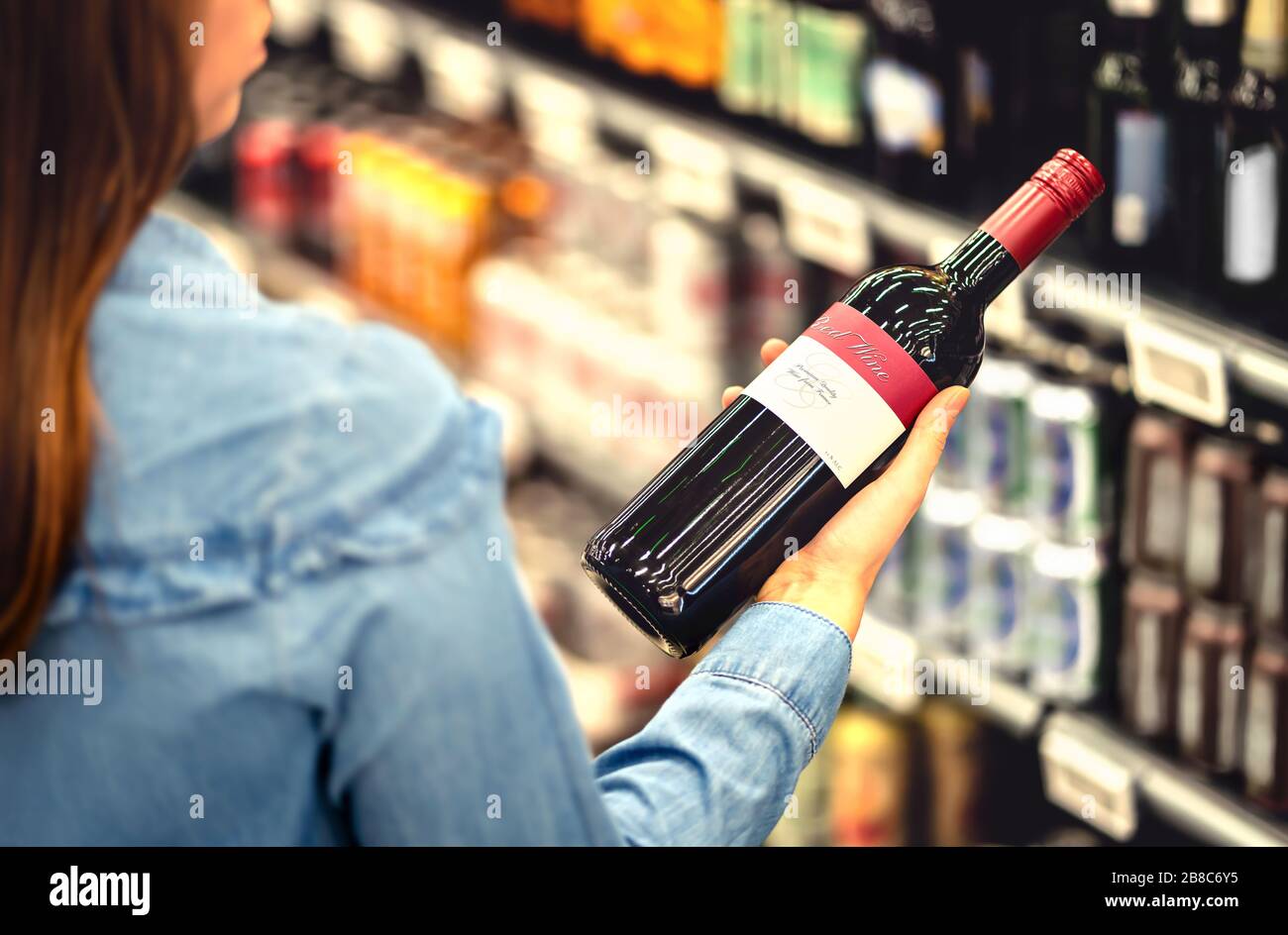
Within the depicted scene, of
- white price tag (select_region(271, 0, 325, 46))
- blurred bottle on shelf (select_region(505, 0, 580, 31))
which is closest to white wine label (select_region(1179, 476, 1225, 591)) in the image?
blurred bottle on shelf (select_region(505, 0, 580, 31))

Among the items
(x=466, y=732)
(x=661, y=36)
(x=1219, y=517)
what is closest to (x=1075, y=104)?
(x=1219, y=517)

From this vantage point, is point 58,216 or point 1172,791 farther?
point 1172,791

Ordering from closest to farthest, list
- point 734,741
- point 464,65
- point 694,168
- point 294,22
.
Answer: point 734,741
point 694,168
point 464,65
point 294,22

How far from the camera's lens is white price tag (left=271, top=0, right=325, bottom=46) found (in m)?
3.26

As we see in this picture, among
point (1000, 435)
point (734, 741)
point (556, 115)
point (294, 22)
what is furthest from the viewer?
point (294, 22)

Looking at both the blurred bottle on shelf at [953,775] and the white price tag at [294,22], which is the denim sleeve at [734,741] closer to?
the blurred bottle on shelf at [953,775]

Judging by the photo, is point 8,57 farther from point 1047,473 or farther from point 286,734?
point 1047,473

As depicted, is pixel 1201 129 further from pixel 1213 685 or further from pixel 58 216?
pixel 58 216

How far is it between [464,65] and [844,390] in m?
1.78

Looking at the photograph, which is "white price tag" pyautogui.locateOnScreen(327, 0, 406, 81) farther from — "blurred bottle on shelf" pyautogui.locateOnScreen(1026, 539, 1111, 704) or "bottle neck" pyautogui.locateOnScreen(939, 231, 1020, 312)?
"bottle neck" pyautogui.locateOnScreen(939, 231, 1020, 312)

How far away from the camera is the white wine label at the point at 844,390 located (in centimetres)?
99

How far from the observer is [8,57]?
653mm

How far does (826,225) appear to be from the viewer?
6.13 ft

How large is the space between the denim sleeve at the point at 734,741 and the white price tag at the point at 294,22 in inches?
104
